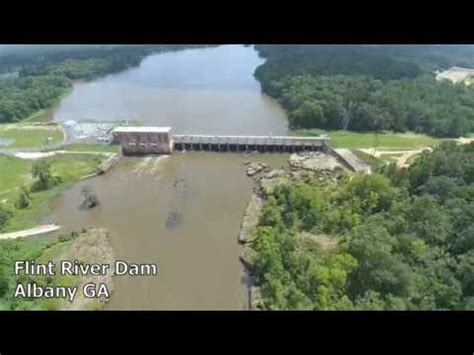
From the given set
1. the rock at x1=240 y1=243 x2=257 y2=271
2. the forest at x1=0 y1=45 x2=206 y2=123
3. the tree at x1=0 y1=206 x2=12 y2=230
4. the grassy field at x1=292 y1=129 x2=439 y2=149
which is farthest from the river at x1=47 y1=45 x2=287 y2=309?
the grassy field at x1=292 y1=129 x2=439 y2=149

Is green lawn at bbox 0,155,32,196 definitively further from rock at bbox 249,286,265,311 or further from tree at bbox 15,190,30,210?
rock at bbox 249,286,265,311

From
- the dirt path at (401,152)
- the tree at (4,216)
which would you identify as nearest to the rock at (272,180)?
the dirt path at (401,152)

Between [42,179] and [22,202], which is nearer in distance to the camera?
[22,202]

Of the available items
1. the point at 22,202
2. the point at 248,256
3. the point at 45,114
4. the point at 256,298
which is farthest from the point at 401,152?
the point at 45,114

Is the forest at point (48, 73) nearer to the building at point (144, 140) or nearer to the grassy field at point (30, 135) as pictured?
the grassy field at point (30, 135)

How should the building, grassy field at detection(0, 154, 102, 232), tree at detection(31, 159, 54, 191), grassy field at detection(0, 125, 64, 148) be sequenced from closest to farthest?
grassy field at detection(0, 154, 102, 232), tree at detection(31, 159, 54, 191), the building, grassy field at detection(0, 125, 64, 148)

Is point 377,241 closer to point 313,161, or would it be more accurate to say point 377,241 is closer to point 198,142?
point 313,161
